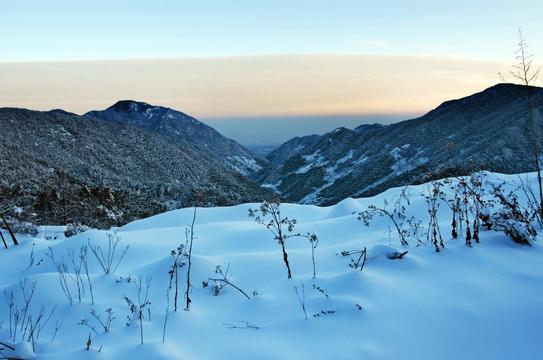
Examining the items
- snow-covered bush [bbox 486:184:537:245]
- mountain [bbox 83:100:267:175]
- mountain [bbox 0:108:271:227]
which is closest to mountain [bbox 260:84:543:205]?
mountain [bbox 0:108:271:227]

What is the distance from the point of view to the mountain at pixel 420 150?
29.1 m

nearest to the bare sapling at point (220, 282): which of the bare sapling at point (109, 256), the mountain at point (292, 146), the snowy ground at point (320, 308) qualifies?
the snowy ground at point (320, 308)

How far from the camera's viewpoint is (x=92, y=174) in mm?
25828

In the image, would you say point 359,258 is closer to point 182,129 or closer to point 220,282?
point 220,282

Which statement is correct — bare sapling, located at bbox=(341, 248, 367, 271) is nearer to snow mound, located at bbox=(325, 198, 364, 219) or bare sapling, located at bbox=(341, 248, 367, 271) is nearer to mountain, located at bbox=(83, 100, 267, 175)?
snow mound, located at bbox=(325, 198, 364, 219)

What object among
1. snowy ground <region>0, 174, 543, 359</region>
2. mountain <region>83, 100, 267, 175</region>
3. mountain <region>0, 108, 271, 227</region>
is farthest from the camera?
mountain <region>83, 100, 267, 175</region>

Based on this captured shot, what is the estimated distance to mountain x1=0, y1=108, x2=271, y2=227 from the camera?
17.8 metres

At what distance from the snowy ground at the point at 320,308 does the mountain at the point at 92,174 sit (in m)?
11.0

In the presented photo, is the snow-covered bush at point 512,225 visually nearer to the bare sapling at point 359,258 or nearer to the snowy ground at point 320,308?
the snowy ground at point 320,308

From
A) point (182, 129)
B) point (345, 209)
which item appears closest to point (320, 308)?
point (345, 209)

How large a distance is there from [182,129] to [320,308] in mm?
76280

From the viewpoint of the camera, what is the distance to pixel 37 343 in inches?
110

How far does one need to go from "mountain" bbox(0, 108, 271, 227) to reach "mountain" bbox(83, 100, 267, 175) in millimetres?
25169

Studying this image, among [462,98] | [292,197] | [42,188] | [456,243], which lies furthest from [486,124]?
[42,188]
